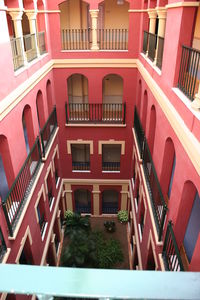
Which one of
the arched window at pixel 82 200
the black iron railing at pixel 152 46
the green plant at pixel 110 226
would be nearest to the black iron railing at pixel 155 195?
the black iron railing at pixel 152 46

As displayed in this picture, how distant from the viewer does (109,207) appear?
57.3 ft

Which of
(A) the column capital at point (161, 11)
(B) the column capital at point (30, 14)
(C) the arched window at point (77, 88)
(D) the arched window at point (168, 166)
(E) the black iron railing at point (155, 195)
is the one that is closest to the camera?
(E) the black iron railing at point (155, 195)

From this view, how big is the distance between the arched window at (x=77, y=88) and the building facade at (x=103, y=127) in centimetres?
6

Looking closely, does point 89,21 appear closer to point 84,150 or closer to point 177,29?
point 84,150

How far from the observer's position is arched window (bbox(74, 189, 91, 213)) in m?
17.4

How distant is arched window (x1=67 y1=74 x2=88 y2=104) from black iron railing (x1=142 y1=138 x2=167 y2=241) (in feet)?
21.7

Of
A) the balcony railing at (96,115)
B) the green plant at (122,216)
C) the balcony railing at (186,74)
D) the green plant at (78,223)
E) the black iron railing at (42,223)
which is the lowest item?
the green plant at (122,216)

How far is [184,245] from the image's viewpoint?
7.32 m

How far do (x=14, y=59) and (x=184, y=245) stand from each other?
7.53 metres

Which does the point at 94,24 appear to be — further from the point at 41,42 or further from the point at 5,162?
the point at 5,162

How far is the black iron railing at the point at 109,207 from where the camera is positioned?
17266mm

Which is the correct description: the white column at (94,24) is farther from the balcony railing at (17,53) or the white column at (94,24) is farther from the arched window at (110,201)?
the arched window at (110,201)

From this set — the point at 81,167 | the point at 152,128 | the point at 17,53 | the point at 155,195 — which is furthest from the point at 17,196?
the point at 81,167

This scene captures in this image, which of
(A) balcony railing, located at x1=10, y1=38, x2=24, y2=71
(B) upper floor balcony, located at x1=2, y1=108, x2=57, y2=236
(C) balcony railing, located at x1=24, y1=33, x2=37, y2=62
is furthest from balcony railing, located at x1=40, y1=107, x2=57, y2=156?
(A) balcony railing, located at x1=10, y1=38, x2=24, y2=71
